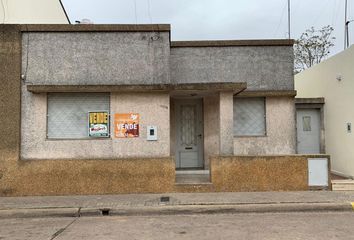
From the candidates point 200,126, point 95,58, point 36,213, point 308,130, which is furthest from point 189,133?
point 36,213

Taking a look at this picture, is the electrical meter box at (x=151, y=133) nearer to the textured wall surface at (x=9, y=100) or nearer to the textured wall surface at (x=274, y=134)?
the textured wall surface at (x=274, y=134)

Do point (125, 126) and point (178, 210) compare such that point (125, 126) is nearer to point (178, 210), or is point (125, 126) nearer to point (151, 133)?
point (151, 133)

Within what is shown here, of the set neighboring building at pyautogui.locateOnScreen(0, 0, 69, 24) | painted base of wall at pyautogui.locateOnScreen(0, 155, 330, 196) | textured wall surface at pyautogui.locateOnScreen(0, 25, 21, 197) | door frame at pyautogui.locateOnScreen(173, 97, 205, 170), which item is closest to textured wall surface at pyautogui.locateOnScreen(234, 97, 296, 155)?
door frame at pyautogui.locateOnScreen(173, 97, 205, 170)

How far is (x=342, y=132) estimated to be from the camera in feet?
38.8

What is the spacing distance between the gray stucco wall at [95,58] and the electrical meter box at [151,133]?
130 centimetres

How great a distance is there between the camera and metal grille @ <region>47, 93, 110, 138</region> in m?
10.2

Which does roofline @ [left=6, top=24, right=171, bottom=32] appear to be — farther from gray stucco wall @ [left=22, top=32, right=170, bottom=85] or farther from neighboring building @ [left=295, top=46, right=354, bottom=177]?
neighboring building @ [left=295, top=46, right=354, bottom=177]

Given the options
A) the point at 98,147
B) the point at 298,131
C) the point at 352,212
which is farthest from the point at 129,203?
the point at 298,131

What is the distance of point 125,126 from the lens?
1023 centimetres

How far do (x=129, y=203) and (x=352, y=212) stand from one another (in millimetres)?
5100

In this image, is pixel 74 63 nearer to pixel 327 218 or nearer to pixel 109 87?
pixel 109 87

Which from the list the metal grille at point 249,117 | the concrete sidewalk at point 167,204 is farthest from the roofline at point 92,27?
the concrete sidewalk at point 167,204

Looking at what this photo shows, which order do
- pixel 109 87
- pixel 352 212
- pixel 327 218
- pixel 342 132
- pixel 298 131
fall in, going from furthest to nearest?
pixel 298 131 < pixel 342 132 < pixel 109 87 < pixel 352 212 < pixel 327 218

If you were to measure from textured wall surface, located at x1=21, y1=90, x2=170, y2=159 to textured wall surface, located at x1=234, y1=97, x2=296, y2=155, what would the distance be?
2.89 metres
